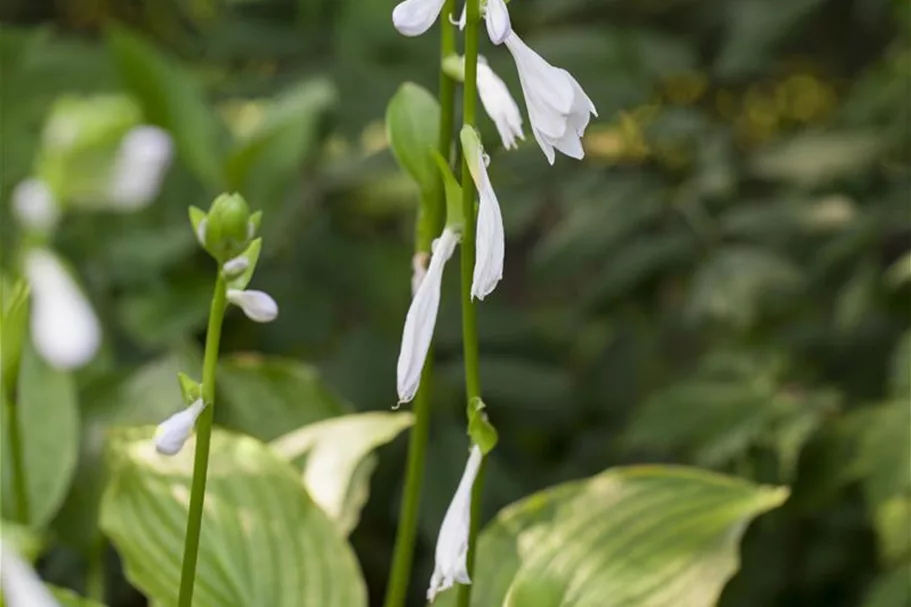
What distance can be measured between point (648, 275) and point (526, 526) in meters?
0.30

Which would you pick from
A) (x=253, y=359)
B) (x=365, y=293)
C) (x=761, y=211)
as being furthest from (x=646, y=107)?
(x=253, y=359)

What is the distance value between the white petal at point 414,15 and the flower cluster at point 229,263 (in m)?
0.08

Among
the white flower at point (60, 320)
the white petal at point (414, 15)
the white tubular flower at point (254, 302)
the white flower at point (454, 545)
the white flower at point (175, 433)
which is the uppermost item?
the white petal at point (414, 15)

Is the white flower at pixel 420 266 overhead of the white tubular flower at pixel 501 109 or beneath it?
beneath

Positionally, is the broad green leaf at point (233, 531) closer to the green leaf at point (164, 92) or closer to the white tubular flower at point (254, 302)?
the white tubular flower at point (254, 302)

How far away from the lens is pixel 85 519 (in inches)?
26.5

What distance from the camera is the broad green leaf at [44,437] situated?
0.59 metres

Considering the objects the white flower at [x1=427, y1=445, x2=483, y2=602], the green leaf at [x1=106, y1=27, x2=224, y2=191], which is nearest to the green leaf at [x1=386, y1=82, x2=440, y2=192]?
the white flower at [x1=427, y1=445, x2=483, y2=602]

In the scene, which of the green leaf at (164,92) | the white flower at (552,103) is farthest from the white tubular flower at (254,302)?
the green leaf at (164,92)

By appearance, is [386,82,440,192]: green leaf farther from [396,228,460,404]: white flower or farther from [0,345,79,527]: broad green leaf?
[0,345,79,527]: broad green leaf

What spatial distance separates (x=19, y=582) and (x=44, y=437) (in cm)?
38

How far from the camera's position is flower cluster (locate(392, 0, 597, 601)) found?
313 mm

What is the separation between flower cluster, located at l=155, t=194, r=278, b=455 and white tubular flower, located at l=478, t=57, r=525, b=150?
9 cm

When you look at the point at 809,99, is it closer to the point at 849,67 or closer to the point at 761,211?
the point at 849,67
